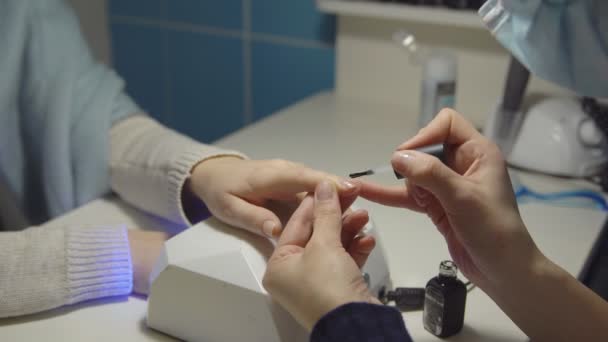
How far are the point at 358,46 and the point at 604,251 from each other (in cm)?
70

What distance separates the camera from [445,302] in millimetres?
551

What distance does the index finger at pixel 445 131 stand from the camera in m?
0.56

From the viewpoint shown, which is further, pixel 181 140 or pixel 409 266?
pixel 181 140

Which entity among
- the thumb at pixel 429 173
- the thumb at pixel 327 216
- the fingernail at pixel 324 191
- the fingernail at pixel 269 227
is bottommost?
the fingernail at pixel 269 227

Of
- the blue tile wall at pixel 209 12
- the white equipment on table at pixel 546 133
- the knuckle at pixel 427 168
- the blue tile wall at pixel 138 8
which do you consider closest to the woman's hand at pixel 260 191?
the knuckle at pixel 427 168

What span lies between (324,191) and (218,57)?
1008 mm

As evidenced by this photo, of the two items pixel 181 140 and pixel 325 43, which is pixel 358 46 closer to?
pixel 325 43

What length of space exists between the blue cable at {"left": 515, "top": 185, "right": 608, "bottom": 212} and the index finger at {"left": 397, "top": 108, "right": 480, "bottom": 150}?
368 mm

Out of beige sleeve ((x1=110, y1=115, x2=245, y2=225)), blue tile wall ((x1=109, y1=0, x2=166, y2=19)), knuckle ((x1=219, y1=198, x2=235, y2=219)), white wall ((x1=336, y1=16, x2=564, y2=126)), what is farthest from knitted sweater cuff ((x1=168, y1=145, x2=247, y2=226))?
blue tile wall ((x1=109, y1=0, x2=166, y2=19))

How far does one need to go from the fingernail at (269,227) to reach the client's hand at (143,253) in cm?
15

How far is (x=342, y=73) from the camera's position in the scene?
1.34 m

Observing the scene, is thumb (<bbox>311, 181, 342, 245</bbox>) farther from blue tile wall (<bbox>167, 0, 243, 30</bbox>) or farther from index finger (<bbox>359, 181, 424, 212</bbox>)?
blue tile wall (<bbox>167, 0, 243, 30</bbox>)

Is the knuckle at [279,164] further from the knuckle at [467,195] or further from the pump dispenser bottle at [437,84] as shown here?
the pump dispenser bottle at [437,84]

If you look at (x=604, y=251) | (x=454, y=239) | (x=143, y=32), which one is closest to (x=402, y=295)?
(x=454, y=239)
